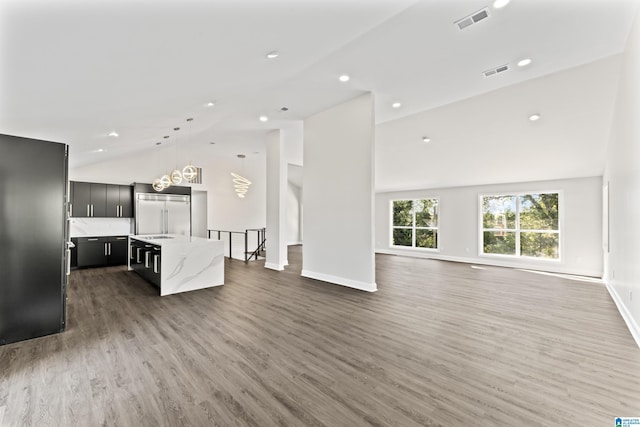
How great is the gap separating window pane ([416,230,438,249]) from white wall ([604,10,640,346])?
537cm

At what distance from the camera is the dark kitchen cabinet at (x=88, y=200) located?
6916mm

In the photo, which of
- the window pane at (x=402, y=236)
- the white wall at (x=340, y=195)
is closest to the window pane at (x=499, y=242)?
the window pane at (x=402, y=236)

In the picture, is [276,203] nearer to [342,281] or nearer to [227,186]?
[342,281]

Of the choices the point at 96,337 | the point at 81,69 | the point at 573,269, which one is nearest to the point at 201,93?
the point at 81,69

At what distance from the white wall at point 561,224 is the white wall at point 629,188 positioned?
3.20 m

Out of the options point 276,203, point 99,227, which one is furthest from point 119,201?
point 276,203

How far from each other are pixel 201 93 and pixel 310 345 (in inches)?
133

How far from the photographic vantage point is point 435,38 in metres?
3.11

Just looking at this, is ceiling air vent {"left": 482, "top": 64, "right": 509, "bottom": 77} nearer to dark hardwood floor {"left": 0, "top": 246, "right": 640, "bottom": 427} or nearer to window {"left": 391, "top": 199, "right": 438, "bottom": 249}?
dark hardwood floor {"left": 0, "top": 246, "right": 640, "bottom": 427}

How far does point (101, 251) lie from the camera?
7199 millimetres

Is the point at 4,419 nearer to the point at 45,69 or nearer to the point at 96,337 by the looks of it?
the point at 96,337

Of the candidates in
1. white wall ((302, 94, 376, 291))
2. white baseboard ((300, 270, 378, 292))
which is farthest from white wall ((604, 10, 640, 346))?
white baseboard ((300, 270, 378, 292))

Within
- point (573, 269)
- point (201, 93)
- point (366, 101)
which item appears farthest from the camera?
point (573, 269)

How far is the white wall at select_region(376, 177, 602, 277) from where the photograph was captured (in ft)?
21.3
